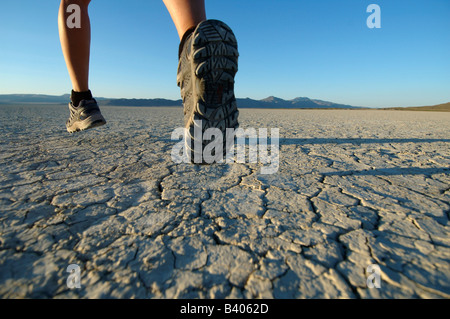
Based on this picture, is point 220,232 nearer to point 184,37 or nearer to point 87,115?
point 184,37

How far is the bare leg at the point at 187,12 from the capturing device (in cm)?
96

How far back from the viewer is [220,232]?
2.51ft

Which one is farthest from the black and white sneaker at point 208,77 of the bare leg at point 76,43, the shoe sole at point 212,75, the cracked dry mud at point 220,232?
the bare leg at point 76,43

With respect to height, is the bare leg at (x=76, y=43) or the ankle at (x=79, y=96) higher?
the bare leg at (x=76, y=43)

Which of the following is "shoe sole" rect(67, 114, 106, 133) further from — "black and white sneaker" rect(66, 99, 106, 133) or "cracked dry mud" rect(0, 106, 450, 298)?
"cracked dry mud" rect(0, 106, 450, 298)

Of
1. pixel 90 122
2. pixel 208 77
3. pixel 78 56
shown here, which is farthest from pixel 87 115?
pixel 208 77

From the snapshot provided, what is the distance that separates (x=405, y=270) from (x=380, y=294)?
15 cm

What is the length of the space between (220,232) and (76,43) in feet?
4.23

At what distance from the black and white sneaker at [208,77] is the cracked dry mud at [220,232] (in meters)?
0.34

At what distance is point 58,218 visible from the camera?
82 cm

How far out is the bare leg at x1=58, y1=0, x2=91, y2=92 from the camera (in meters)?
1.16

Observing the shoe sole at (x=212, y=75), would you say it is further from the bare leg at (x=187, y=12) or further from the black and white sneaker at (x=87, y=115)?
the black and white sneaker at (x=87, y=115)

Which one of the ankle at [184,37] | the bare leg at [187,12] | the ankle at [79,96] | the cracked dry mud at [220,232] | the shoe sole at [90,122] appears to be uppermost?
the bare leg at [187,12]
